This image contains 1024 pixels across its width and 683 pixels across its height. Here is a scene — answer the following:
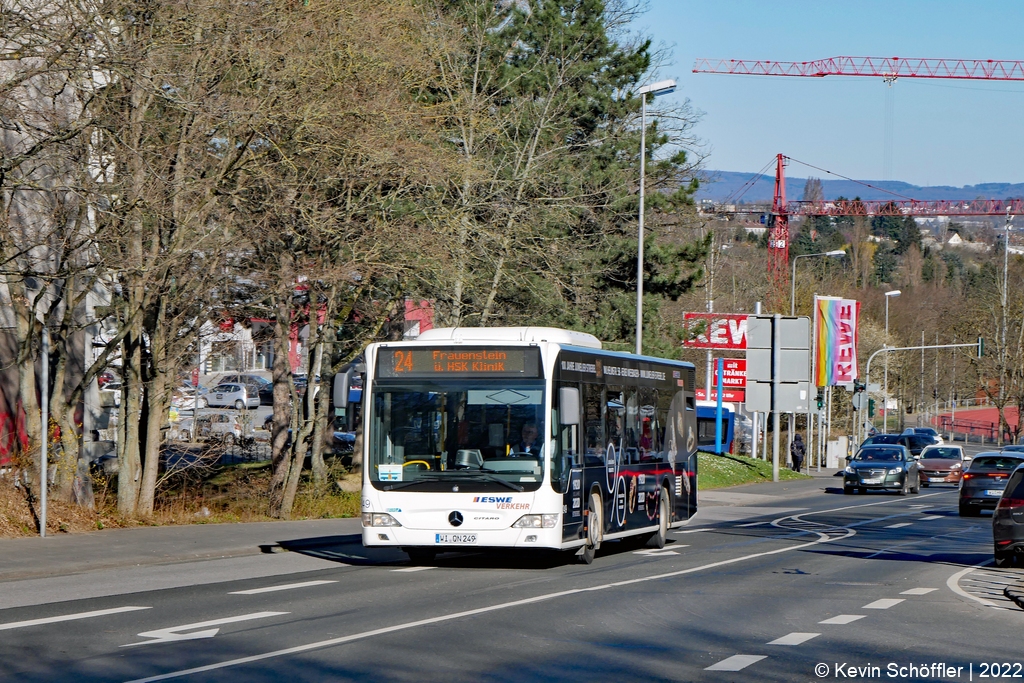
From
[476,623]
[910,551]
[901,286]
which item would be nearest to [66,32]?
[476,623]

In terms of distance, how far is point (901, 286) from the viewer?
148750 millimetres

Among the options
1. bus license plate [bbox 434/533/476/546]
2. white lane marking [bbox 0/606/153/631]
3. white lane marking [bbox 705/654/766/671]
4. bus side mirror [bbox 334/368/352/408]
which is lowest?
white lane marking [bbox 0/606/153/631]

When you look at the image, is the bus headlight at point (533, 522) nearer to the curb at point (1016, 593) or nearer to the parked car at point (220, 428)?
the curb at point (1016, 593)

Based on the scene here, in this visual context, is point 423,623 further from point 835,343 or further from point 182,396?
point 835,343

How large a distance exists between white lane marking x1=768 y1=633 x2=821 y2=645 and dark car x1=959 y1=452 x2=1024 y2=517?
21022 millimetres

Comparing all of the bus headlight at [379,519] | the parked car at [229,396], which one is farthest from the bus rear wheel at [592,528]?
the parked car at [229,396]

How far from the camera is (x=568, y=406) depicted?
15.7m

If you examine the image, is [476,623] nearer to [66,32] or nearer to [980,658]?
[980,658]

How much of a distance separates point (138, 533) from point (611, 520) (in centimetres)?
728

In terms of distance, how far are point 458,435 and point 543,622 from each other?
15.8 ft

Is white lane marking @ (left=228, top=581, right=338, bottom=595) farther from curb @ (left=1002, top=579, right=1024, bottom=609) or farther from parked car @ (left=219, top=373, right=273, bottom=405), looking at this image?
parked car @ (left=219, top=373, right=273, bottom=405)

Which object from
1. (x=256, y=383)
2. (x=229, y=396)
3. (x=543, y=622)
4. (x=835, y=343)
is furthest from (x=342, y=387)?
(x=256, y=383)

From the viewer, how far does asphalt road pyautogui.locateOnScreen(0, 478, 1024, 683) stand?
8.97 metres

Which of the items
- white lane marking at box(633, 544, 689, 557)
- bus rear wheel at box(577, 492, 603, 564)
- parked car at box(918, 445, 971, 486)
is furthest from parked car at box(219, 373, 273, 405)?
bus rear wheel at box(577, 492, 603, 564)
